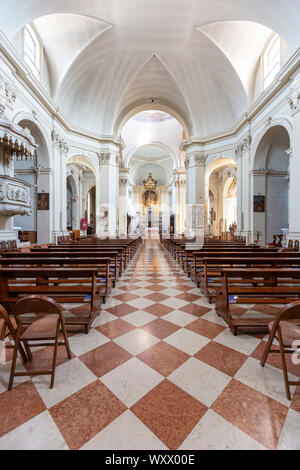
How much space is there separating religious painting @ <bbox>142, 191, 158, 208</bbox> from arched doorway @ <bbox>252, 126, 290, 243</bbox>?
19.4 meters

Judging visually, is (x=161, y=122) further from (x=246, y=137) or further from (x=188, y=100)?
(x=246, y=137)

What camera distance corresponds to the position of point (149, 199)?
28.5 metres

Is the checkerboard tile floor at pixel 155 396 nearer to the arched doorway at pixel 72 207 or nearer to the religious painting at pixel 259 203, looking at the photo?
the religious painting at pixel 259 203

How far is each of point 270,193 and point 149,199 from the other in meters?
19.9

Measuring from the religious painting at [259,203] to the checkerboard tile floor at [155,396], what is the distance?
847 cm

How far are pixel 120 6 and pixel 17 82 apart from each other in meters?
4.72

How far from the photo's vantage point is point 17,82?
6.46 metres

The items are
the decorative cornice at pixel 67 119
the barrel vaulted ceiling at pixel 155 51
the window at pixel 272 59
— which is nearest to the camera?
the decorative cornice at pixel 67 119

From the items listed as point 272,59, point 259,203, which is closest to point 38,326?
point 259,203

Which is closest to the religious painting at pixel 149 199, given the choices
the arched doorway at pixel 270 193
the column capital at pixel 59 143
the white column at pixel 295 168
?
the column capital at pixel 59 143

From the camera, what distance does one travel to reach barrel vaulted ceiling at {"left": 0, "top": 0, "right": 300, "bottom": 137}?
6.52 m

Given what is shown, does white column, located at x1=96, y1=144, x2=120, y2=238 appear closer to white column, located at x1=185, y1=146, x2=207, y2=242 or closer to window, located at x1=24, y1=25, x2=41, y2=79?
white column, located at x1=185, y1=146, x2=207, y2=242

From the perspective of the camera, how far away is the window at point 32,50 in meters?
7.31
